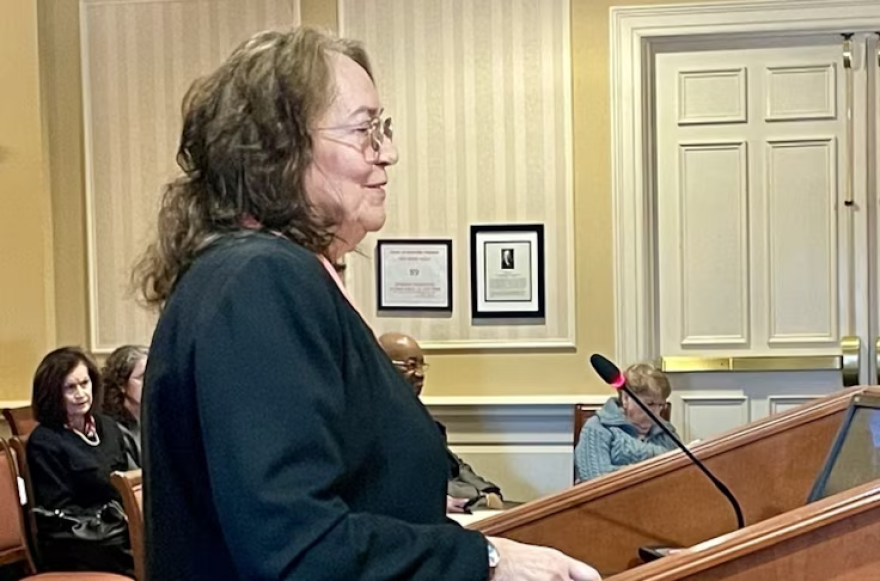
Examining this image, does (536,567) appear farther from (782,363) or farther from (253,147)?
Answer: (782,363)

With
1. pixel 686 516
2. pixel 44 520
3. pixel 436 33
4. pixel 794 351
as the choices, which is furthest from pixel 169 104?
pixel 686 516

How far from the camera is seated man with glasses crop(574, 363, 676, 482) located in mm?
3939

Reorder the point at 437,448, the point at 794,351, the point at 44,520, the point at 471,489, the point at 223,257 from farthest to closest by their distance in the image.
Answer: the point at 794,351 < the point at 471,489 < the point at 44,520 < the point at 437,448 < the point at 223,257

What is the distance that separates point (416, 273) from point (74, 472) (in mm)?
1724

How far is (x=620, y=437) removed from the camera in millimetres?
3959

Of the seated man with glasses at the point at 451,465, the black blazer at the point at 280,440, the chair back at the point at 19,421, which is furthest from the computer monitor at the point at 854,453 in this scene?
the chair back at the point at 19,421

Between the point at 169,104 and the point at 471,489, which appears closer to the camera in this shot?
the point at 471,489

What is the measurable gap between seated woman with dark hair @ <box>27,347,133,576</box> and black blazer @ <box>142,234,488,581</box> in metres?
2.64

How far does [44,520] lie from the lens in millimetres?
3738

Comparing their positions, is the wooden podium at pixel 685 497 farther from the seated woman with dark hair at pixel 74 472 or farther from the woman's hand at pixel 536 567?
the seated woman with dark hair at pixel 74 472

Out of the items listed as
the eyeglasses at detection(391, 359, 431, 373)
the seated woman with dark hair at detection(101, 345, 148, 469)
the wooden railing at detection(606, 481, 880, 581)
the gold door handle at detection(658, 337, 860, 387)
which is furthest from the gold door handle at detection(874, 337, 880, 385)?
the wooden railing at detection(606, 481, 880, 581)

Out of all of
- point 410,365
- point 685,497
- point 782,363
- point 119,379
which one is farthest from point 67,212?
point 685,497

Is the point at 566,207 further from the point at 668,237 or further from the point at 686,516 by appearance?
the point at 686,516

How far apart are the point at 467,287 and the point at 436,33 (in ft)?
3.46
